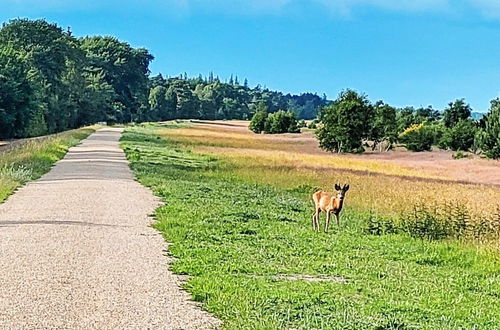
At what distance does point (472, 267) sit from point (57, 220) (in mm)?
7370

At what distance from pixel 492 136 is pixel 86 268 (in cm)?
4849

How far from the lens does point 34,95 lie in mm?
73875

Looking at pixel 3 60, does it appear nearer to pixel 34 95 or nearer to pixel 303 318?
pixel 34 95

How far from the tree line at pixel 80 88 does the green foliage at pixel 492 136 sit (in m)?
22.2

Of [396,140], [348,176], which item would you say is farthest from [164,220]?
[396,140]

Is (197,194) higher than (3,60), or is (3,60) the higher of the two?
(3,60)

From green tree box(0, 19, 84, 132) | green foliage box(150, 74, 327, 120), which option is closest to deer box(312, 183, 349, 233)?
green tree box(0, 19, 84, 132)

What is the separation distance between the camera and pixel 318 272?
9.76 metres

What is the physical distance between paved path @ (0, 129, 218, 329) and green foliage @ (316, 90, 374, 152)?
141 feet

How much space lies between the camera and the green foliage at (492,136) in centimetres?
5238

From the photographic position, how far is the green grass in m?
7.30

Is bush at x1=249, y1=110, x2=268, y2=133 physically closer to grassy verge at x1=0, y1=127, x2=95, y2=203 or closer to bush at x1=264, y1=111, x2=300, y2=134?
bush at x1=264, y1=111, x2=300, y2=134

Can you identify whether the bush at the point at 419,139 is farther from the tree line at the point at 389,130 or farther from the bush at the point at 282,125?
the bush at the point at 282,125

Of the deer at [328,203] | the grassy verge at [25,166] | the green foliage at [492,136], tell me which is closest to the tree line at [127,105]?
the green foliage at [492,136]
